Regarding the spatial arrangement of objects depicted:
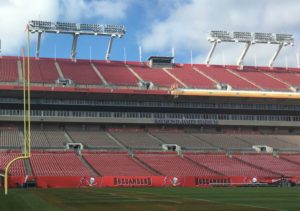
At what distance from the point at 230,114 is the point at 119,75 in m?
14.4

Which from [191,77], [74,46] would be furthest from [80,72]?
[191,77]

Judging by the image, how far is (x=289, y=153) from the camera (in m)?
59.4

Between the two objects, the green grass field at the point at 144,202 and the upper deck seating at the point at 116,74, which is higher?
the upper deck seating at the point at 116,74

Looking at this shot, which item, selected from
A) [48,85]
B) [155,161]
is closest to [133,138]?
[155,161]

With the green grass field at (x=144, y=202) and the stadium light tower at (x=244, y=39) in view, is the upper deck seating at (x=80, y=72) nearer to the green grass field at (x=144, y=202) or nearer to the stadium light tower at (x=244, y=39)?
the stadium light tower at (x=244, y=39)

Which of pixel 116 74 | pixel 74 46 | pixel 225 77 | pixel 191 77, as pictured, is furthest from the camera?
pixel 74 46

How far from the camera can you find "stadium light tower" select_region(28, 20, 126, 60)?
66562 mm

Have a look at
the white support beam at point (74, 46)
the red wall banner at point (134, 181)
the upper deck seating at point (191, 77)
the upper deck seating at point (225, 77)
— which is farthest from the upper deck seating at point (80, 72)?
the red wall banner at point (134, 181)

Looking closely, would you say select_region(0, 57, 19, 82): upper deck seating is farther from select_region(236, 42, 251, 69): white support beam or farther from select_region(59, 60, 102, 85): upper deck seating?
select_region(236, 42, 251, 69): white support beam

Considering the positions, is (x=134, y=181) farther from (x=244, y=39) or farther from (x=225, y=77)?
(x=244, y=39)

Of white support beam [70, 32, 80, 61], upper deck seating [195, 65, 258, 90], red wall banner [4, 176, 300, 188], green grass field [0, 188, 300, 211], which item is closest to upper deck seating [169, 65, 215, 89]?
upper deck seating [195, 65, 258, 90]

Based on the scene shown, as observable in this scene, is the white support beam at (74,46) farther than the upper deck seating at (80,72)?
Yes

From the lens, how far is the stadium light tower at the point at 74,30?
6656 cm

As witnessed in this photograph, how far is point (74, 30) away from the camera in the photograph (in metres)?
67.9
